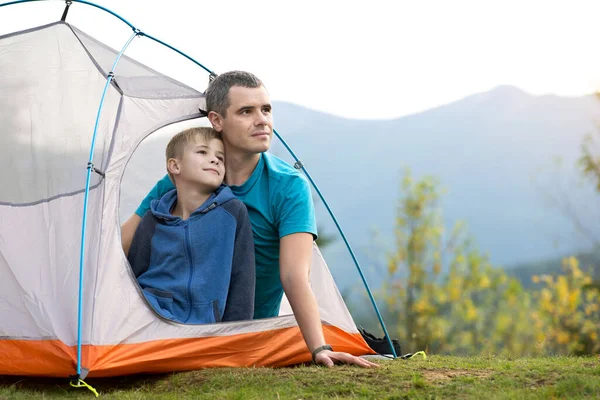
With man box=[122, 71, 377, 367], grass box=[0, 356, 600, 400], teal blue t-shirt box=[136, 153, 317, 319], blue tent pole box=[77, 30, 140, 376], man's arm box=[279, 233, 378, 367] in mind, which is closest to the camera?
grass box=[0, 356, 600, 400]

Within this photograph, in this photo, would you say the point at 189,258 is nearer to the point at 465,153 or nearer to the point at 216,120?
the point at 216,120

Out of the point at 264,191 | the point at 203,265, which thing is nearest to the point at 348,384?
the point at 203,265

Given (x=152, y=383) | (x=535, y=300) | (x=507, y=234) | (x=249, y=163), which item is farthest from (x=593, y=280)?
(x=152, y=383)

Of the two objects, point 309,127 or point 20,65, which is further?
point 309,127

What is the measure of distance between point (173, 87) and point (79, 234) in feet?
3.33

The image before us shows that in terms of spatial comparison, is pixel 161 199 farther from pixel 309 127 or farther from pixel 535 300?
pixel 309 127

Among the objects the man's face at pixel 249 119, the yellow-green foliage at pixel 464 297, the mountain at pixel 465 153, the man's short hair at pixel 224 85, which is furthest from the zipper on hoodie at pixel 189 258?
the mountain at pixel 465 153

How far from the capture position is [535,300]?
936 cm

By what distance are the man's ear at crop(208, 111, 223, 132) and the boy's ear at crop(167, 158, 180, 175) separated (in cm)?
28

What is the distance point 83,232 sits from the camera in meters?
3.49

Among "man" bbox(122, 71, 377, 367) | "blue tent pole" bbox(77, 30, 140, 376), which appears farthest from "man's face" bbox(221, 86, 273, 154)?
"blue tent pole" bbox(77, 30, 140, 376)

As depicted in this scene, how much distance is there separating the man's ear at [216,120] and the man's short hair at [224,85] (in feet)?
0.07

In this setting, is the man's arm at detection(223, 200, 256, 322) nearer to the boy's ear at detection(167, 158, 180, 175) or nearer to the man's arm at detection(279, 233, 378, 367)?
the man's arm at detection(279, 233, 378, 367)

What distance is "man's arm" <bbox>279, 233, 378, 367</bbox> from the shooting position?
3412 mm
